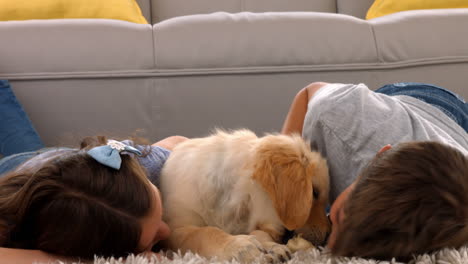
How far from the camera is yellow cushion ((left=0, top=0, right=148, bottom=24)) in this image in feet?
8.42

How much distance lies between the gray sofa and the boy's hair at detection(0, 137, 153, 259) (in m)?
0.98

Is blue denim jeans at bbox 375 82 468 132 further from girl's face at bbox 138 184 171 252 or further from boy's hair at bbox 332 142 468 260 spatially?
girl's face at bbox 138 184 171 252

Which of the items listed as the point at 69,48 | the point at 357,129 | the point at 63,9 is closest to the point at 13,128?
the point at 69,48

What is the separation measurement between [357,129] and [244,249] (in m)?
0.53

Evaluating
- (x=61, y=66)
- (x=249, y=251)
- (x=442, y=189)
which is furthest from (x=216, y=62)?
(x=442, y=189)

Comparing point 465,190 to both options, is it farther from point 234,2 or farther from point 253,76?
point 234,2

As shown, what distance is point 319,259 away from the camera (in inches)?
49.2

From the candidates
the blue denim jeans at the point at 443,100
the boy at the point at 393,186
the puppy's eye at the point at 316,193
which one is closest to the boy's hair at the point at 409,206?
the boy at the point at 393,186

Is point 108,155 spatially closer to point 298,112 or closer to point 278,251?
point 278,251

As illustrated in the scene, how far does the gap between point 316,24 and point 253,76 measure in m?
0.41

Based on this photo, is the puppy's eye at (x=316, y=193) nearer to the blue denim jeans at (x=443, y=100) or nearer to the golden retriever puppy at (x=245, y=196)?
the golden retriever puppy at (x=245, y=196)

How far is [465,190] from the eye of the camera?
1107 millimetres

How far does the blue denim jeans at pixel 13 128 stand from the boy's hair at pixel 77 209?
0.80m

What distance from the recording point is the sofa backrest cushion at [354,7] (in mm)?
3492
